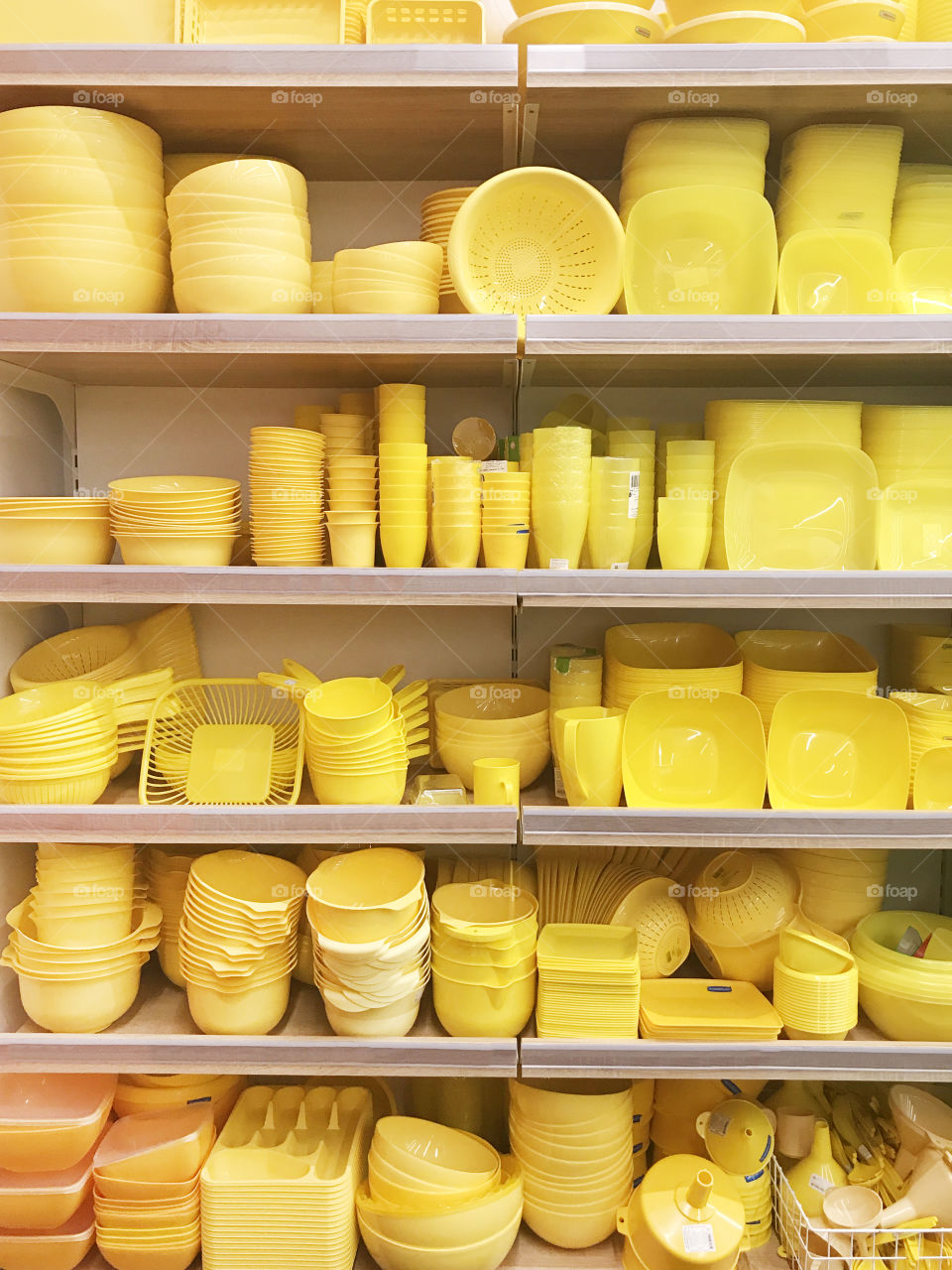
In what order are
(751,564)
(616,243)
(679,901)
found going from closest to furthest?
(616,243), (751,564), (679,901)

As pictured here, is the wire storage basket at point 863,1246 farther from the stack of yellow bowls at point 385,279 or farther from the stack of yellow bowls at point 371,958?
the stack of yellow bowls at point 385,279

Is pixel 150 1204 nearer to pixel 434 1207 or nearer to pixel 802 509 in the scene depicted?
pixel 434 1207

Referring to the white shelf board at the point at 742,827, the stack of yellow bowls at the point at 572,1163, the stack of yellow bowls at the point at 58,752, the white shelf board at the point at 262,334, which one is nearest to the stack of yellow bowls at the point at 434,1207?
the stack of yellow bowls at the point at 572,1163

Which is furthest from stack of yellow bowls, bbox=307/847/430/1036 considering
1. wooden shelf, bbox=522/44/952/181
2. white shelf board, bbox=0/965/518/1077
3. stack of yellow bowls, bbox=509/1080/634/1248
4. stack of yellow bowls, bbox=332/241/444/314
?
wooden shelf, bbox=522/44/952/181

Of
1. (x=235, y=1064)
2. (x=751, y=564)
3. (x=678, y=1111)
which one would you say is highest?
(x=751, y=564)

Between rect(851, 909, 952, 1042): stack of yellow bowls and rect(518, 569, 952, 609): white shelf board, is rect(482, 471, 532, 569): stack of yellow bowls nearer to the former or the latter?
rect(518, 569, 952, 609): white shelf board

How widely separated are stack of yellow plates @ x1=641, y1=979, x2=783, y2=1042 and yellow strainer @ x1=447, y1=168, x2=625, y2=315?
1.43 meters

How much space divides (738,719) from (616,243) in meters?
1.01

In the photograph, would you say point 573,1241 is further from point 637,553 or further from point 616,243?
point 616,243

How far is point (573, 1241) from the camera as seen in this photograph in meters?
1.76

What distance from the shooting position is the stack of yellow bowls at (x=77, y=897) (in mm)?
1768

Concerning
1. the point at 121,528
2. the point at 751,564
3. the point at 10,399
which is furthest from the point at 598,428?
the point at 10,399

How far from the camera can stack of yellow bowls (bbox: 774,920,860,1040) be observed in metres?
1.72

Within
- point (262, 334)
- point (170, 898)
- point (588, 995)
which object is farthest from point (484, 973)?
point (262, 334)
